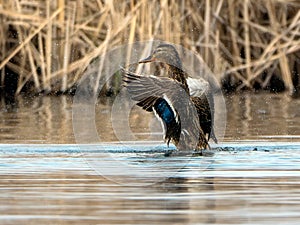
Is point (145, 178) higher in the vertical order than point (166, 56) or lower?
lower

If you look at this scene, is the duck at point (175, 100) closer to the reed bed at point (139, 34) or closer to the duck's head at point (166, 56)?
the duck's head at point (166, 56)

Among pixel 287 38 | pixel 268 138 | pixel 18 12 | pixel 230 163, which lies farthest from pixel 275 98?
pixel 230 163

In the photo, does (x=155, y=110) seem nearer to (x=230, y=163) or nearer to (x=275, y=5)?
(x=230, y=163)

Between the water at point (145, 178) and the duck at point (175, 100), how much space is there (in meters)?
0.23

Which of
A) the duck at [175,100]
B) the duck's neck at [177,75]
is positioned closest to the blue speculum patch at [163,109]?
the duck at [175,100]

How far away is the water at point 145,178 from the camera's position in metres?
5.19

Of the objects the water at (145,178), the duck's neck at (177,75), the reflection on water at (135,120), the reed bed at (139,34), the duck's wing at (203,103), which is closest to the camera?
the water at (145,178)

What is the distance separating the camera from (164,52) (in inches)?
344

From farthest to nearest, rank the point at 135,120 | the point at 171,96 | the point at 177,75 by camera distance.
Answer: the point at 135,120 < the point at 177,75 < the point at 171,96

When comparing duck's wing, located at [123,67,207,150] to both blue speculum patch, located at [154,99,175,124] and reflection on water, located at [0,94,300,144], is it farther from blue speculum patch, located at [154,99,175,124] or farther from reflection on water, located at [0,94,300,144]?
reflection on water, located at [0,94,300,144]

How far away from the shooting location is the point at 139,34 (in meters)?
15.0

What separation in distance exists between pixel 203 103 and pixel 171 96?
0.47 metres

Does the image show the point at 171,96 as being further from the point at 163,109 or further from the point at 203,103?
the point at 203,103

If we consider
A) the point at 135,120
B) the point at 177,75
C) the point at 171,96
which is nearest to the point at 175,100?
the point at 171,96
